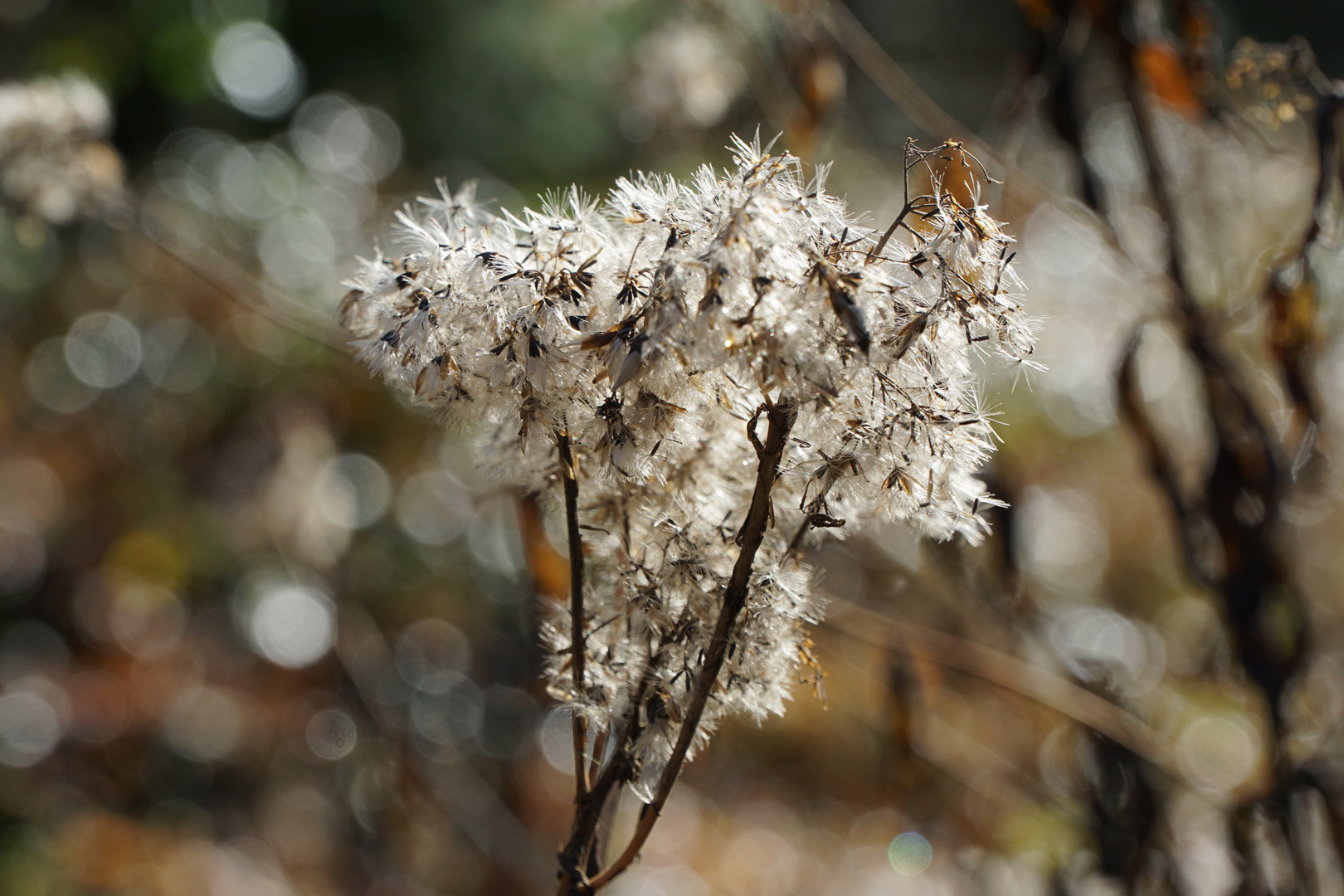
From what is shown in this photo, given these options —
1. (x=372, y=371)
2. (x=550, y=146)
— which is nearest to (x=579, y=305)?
(x=372, y=371)

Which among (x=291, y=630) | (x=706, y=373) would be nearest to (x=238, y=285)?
(x=706, y=373)

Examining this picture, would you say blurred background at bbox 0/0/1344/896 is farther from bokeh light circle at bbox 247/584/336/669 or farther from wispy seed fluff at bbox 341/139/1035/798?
wispy seed fluff at bbox 341/139/1035/798

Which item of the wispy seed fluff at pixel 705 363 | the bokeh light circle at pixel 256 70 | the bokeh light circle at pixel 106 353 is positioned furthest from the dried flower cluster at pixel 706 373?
the bokeh light circle at pixel 256 70

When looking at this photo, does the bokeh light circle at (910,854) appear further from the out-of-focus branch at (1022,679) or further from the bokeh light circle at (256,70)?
the bokeh light circle at (256,70)

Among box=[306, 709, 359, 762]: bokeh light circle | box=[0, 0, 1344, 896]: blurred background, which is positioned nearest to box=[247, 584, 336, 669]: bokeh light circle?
box=[0, 0, 1344, 896]: blurred background

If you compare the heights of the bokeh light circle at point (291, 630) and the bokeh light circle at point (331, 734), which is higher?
the bokeh light circle at point (291, 630)

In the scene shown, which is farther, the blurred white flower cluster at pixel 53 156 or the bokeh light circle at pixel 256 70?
the bokeh light circle at pixel 256 70
